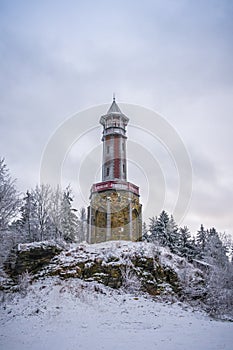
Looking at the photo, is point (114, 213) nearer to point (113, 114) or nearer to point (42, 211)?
point (42, 211)

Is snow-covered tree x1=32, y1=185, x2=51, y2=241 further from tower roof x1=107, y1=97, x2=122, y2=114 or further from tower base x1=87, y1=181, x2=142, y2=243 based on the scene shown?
tower roof x1=107, y1=97, x2=122, y2=114

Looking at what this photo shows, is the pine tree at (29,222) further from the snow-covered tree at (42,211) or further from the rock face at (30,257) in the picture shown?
the rock face at (30,257)

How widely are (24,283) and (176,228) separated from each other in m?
29.3

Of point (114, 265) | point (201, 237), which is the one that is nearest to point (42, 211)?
point (114, 265)

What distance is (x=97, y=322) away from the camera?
567 inches

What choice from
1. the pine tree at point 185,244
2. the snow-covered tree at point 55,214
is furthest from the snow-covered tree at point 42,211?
the pine tree at point 185,244

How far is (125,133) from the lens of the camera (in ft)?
140

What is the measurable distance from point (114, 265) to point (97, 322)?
903 cm

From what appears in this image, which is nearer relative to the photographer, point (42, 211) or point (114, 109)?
point (42, 211)

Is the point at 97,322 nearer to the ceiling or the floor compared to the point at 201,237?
nearer to the floor

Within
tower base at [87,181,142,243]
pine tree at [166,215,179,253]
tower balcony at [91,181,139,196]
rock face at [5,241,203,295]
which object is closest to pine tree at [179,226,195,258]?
pine tree at [166,215,179,253]

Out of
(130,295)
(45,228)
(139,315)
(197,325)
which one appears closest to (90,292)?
(130,295)

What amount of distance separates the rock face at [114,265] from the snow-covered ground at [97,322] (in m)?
1.45

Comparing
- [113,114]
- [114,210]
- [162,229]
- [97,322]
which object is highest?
[113,114]
